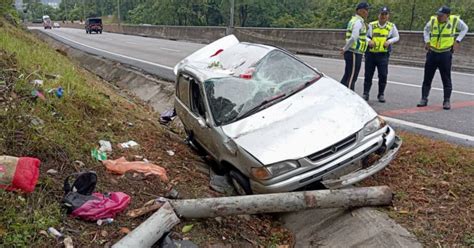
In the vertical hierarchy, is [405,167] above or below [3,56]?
below

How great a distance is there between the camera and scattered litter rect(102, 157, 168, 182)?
4.62 meters

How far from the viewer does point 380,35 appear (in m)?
7.50

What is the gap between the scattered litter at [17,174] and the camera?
11.2 ft

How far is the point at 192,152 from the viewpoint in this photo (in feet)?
20.0

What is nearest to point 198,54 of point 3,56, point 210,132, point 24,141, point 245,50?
point 245,50

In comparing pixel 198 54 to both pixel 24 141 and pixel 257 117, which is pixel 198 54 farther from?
pixel 24 141

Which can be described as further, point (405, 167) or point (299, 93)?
point (299, 93)

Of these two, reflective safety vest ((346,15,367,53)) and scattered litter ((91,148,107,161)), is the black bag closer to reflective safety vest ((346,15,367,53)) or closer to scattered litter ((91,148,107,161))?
scattered litter ((91,148,107,161))

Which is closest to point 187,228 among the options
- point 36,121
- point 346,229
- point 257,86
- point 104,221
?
point 104,221

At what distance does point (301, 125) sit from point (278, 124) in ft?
0.84

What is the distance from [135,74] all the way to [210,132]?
8.38 meters

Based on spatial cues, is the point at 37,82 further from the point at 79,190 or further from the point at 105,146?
the point at 79,190

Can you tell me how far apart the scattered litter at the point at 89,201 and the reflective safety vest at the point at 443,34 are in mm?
5811

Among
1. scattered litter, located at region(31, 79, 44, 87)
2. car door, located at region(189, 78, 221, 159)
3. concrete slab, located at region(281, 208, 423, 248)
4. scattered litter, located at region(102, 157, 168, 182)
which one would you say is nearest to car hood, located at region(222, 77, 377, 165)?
car door, located at region(189, 78, 221, 159)
